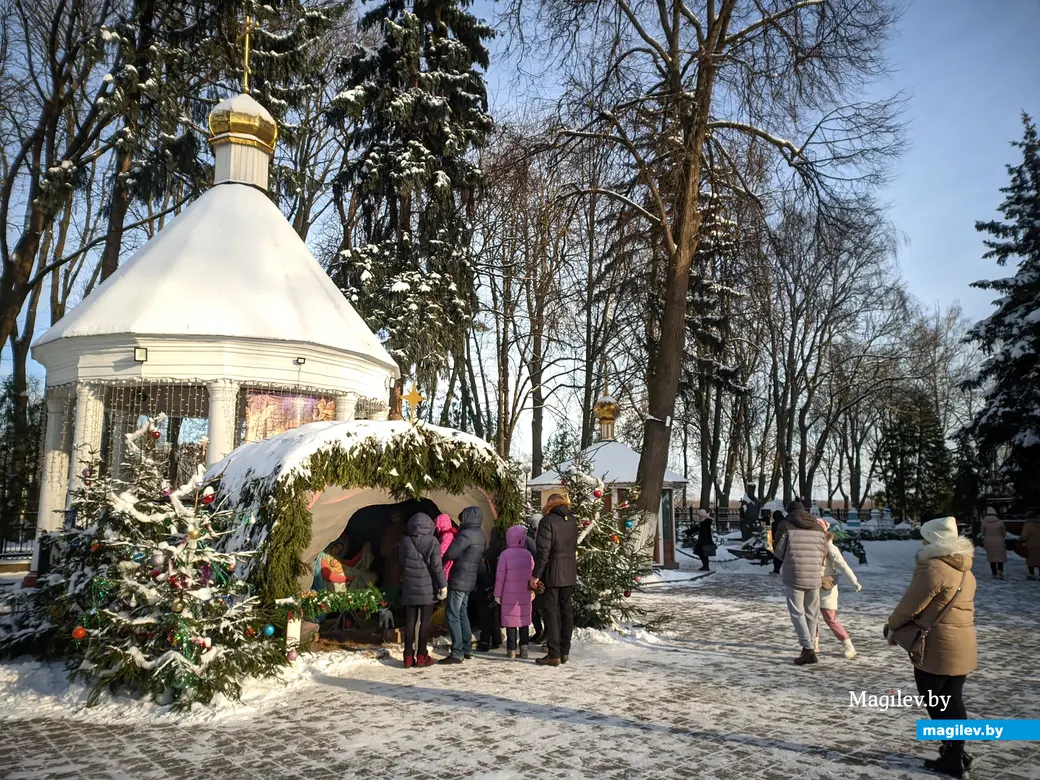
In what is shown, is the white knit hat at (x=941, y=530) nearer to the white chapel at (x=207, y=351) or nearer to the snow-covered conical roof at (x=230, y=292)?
the white chapel at (x=207, y=351)

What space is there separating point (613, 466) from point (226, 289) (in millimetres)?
11054

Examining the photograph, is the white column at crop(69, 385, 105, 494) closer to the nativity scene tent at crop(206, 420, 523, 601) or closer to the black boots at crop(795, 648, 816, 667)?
the nativity scene tent at crop(206, 420, 523, 601)

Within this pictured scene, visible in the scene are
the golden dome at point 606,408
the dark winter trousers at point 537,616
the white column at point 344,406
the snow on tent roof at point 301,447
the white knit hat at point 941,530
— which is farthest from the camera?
the golden dome at point 606,408

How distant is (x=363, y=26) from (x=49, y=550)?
20.9 metres

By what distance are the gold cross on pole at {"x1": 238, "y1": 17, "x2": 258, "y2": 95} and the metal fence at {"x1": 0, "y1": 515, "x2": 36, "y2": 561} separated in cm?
1270

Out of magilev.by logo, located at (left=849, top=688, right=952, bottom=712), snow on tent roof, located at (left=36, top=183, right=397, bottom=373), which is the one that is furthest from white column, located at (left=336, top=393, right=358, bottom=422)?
magilev.by logo, located at (left=849, top=688, right=952, bottom=712)

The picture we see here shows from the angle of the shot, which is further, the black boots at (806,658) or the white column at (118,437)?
the white column at (118,437)

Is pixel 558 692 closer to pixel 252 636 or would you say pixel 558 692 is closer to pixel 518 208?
→ pixel 252 636

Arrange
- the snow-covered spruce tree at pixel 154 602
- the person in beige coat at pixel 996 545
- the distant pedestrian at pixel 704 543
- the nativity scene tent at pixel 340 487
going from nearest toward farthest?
the snow-covered spruce tree at pixel 154 602
the nativity scene tent at pixel 340 487
the person in beige coat at pixel 996 545
the distant pedestrian at pixel 704 543

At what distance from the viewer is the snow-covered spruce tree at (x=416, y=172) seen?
22.4 meters

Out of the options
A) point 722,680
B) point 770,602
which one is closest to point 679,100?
point 770,602

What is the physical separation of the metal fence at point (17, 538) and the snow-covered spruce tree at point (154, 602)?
1424cm

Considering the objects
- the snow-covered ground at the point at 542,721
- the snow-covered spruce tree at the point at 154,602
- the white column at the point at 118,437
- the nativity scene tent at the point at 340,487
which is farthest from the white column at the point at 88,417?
the snow-covered ground at the point at 542,721

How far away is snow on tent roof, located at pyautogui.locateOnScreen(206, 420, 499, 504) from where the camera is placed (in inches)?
317
